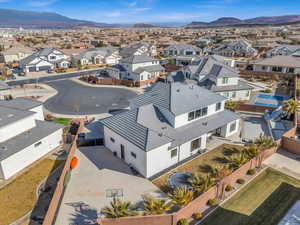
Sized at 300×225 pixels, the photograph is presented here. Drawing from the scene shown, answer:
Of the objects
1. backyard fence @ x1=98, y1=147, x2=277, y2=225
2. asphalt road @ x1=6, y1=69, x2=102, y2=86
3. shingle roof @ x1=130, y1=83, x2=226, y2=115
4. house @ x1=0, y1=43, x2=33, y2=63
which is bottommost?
backyard fence @ x1=98, y1=147, x2=277, y2=225

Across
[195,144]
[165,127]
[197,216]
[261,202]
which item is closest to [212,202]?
[197,216]

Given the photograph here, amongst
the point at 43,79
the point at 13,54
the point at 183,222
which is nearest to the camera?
the point at 183,222

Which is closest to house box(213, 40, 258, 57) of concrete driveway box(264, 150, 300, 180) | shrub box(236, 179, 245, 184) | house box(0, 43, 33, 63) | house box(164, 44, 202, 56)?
house box(164, 44, 202, 56)

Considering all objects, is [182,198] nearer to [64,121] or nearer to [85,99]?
[64,121]

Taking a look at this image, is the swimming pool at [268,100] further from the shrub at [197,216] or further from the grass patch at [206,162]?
the shrub at [197,216]

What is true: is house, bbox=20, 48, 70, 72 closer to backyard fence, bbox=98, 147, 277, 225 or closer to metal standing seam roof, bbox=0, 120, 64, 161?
metal standing seam roof, bbox=0, 120, 64, 161

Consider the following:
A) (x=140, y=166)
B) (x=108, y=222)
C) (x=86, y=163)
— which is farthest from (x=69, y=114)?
(x=108, y=222)
